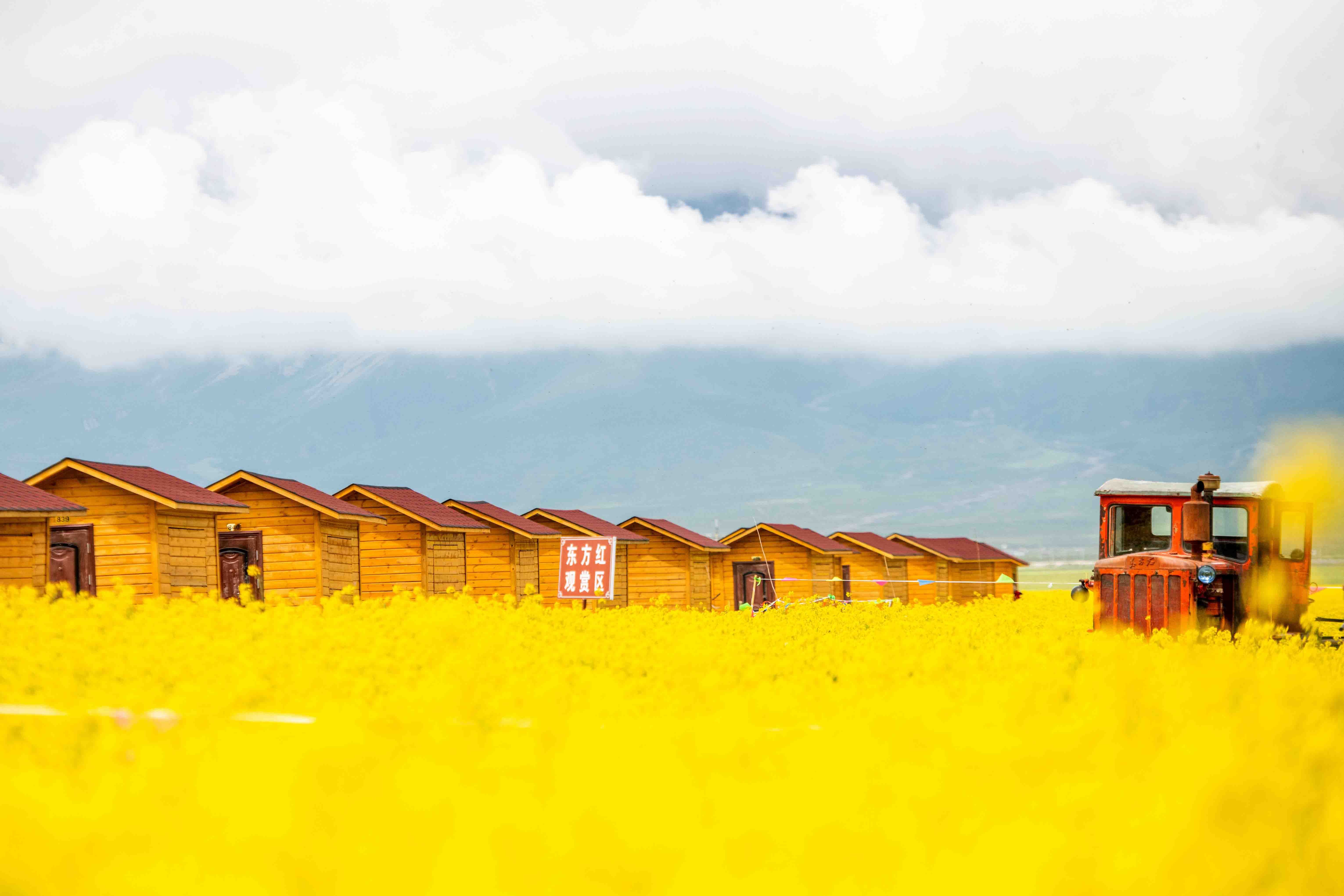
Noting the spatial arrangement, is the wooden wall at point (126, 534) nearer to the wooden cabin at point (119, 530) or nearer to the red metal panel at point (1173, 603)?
the wooden cabin at point (119, 530)

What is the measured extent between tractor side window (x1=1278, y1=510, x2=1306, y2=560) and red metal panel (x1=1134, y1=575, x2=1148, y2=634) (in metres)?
2.53

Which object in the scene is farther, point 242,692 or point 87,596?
point 87,596

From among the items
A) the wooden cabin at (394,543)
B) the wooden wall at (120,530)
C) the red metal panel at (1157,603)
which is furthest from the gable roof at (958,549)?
the red metal panel at (1157,603)

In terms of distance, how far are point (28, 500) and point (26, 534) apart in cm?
64

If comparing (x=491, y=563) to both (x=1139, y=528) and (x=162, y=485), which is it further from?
(x=1139, y=528)

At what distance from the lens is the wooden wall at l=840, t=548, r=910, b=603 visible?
53781 mm

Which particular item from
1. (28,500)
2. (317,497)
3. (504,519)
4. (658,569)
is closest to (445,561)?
(504,519)

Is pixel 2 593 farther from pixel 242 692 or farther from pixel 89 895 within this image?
pixel 89 895

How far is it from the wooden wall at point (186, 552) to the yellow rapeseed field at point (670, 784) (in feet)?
47.7

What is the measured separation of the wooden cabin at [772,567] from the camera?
4819 cm

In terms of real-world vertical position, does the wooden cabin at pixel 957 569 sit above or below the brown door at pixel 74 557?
below

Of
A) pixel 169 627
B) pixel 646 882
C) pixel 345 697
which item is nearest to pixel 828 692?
pixel 345 697

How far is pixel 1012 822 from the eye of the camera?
541 centimetres

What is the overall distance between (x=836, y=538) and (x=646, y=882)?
50.9 metres
